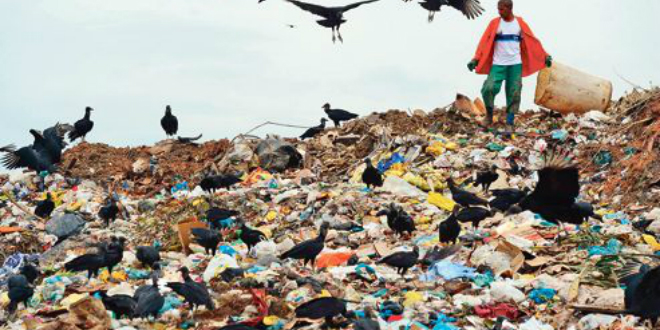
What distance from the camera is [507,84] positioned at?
12.7 meters

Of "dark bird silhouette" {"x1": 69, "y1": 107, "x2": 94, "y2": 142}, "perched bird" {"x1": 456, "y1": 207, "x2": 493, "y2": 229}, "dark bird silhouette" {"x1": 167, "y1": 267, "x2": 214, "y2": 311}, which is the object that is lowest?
"dark bird silhouette" {"x1": 69, "y1": 107, "x2": 94, "y2": 142}

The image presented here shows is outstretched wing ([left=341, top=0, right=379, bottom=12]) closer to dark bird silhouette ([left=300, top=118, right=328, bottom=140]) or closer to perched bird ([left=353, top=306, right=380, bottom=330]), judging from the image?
dark bird silhouette ([left=300, top=118, right=328, bottom=140])

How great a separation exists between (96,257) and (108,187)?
256 inches

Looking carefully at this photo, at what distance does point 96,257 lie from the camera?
7.13 meters

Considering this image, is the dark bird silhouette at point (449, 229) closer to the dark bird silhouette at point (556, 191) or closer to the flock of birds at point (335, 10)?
the dark bird silhouette at point (556, 191)

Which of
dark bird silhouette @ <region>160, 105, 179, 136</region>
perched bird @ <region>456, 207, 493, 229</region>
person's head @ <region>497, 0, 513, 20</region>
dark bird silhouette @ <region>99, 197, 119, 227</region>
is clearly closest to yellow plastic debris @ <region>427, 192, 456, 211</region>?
perched bird @ <region>456, 207, 493, 229</region>

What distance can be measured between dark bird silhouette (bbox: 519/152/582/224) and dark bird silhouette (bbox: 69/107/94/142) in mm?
11271

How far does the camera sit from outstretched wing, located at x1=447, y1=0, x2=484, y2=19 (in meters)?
13.4

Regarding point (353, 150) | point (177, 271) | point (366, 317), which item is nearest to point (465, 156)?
point (353, 150)

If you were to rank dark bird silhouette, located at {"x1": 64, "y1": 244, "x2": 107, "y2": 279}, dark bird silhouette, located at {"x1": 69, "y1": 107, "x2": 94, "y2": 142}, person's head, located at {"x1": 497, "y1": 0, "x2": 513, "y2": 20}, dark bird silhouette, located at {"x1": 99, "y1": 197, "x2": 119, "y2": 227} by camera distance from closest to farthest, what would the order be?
dark bird silhouette, located at {"x1": 64, "y1": 244, "x2": 107, "y2": 279} → dark bird silhouette, located at {"x1": 99, "y1": 197, "x2": 119, "y2": 227} → person's head, located at {"x1": 497, "y1": 0, "x2": 513, "y2": 20} → dark bird silhouette, located at {"x1": 69, "y1": 107, "x2": 94, "y2": 142}

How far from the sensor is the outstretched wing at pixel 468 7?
43.9 ft

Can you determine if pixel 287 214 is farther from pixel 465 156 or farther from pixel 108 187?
pixel 108 187

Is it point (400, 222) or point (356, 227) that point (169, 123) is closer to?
point (356, 227)

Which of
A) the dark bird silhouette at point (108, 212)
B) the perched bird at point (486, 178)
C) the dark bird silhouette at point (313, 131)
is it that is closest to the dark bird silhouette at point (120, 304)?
the dark bird silhouette at point (108, 212)
